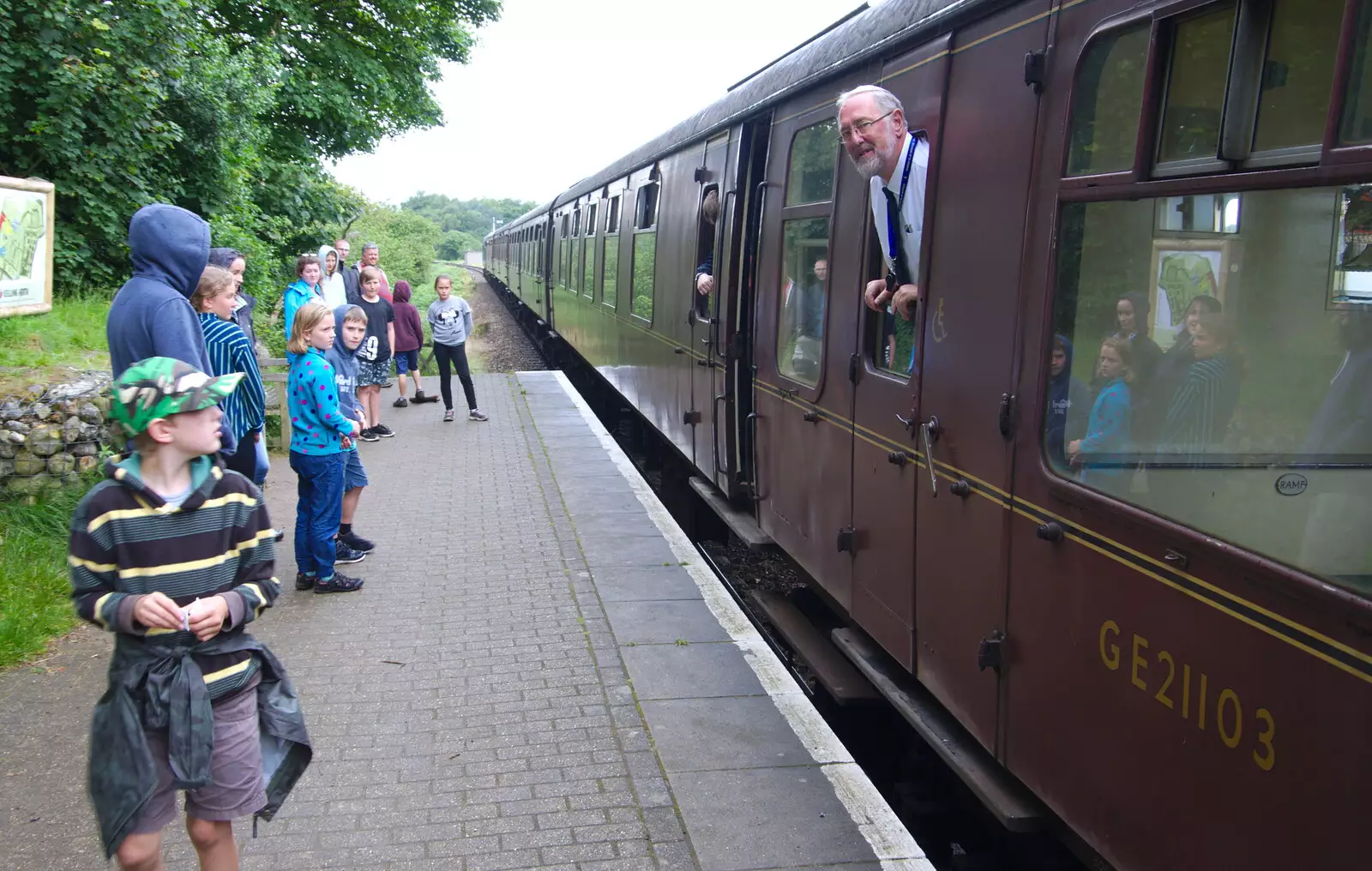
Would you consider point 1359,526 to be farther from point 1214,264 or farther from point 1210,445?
point 1214,264

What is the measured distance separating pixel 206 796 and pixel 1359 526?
2793 millimetres

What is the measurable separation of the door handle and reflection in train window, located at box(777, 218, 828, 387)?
1.39 m

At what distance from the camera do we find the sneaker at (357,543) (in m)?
7.29

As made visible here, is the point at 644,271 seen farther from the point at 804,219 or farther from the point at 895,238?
the point at 895,238

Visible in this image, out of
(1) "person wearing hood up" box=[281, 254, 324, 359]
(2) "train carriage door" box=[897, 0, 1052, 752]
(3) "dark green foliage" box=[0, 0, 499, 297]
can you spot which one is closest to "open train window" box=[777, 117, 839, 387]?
(2) "train carriage door" box=[897, 0, 1052, 752]

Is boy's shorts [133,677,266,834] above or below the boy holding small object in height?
below

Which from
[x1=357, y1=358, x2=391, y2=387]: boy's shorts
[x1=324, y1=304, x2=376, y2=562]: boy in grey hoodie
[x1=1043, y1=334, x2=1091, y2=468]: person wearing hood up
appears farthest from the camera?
[x1=357, y1=358, x2=391, y2=387]: boy's shorts

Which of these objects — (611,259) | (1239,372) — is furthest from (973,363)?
(611,259)

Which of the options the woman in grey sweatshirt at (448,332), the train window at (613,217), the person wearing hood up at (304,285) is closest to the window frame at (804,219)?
the person wearing hood up at (304,285)

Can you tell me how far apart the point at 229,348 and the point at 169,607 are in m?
2.80

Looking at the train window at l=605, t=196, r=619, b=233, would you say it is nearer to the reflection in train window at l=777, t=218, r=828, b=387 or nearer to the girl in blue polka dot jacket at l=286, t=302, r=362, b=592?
the girl in blue polka dot jacket at l=286, t=302, r=362, b=592

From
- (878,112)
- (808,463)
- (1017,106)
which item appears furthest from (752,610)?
(1017,106)

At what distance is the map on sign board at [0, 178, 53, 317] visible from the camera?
306 inches

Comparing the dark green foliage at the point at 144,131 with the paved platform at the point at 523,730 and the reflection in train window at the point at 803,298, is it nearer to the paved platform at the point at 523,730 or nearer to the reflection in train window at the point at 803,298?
the paved platform at the point at 523,730
